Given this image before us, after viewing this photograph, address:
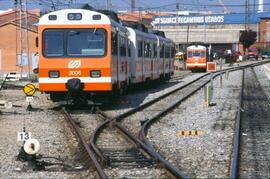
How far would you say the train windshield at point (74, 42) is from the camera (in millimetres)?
19422

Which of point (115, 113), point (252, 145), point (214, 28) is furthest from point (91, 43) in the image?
point (214, 28)

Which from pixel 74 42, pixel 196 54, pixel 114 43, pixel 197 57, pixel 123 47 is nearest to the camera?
pixel 74 42

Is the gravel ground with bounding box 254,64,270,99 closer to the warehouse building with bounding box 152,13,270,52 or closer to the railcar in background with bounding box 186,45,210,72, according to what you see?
the railcar in background with bounding box 186,45,210,72

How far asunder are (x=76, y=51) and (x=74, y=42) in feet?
0.92

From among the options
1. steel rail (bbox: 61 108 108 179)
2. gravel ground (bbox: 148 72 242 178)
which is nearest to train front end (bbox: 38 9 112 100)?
gravel ground (bbox: 148 72 242 178)

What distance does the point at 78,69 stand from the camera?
19359 mm

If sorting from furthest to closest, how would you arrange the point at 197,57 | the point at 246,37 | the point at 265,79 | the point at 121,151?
Result: the point at 246,37, the point at 197,57, the point at 265,79, the point at 121,151

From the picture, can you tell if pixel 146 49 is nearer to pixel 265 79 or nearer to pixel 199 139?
pixel 265 79

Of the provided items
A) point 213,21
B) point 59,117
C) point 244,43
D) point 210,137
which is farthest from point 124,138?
point 213,21

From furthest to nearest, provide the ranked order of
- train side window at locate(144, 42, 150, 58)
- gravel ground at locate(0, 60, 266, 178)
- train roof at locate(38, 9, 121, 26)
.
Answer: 1. train side window at locate(144, 42, 150, 58)
2. train roof at locate(38, 9, 121, 26)
3. gravel ground at locate(0, 60, 266, 178)

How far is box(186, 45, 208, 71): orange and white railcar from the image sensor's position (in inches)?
2420

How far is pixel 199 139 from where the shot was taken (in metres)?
13.4

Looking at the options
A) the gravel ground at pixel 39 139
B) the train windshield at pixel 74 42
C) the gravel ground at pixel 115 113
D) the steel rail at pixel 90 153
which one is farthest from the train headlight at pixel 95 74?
the steel rail at pixel 90 153

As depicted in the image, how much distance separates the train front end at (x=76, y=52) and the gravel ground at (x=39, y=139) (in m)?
1.18
